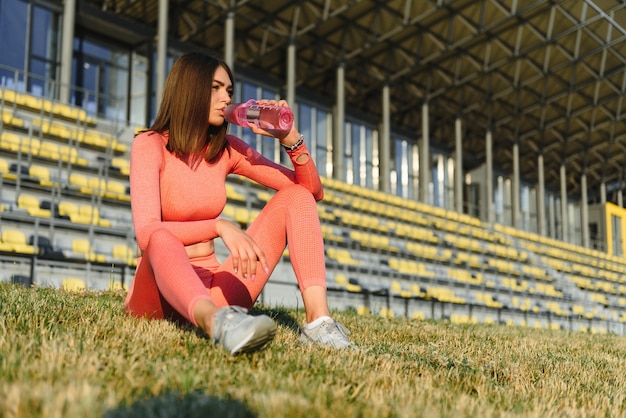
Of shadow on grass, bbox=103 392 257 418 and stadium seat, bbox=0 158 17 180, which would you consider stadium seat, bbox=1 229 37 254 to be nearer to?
stadium seat, bbox=0 158 17 180

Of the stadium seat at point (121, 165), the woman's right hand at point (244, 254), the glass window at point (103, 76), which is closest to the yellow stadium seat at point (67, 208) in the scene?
the stadium seat at point (121, 165)

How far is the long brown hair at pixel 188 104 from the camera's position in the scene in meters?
2.60

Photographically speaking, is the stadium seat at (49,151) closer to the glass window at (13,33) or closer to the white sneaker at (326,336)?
the glass window at (13,33)

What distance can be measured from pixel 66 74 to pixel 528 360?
11.2m

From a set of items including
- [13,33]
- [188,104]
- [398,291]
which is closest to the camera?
[188,104]

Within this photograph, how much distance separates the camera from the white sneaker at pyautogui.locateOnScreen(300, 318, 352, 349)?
8.13 feet

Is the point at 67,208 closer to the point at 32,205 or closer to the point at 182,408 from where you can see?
the point at 32,205

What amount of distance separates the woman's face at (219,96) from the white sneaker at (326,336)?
933 millimetres

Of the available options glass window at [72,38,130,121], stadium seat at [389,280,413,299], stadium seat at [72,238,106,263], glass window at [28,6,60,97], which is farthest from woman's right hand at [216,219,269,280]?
glass window at [72,38,130,121]

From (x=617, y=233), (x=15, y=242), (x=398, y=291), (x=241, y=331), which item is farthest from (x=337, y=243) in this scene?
(x=617, y=233)

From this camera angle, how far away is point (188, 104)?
103 inches

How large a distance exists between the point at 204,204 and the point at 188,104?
427 millimetres

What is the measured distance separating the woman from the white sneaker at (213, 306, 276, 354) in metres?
0.37

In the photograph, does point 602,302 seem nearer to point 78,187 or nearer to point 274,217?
point 78,187
